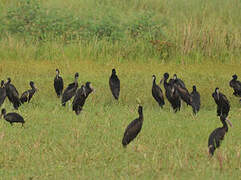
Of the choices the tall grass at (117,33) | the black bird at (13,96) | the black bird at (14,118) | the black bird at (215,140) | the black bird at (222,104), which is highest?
the tall grass at (117,33)

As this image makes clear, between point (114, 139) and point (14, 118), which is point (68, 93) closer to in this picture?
point (14, 118)

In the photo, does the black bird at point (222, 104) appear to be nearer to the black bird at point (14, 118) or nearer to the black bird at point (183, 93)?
the black bird at point (183, 93)

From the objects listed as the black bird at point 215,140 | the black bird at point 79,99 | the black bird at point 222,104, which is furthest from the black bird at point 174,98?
the black bird at point 215,140

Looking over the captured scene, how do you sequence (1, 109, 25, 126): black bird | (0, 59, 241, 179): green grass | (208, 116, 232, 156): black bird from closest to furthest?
(0, 59, 241, 179): green grass → (208, 116, 232, 156): black bird → (1, 109, 25, 126): black bird

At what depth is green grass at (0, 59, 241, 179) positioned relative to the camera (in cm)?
940

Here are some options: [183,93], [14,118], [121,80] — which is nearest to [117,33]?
[121,80]

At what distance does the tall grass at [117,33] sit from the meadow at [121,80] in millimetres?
44

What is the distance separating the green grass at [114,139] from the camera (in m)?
9.40

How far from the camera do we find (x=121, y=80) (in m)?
19.2

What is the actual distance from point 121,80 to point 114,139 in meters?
7.75

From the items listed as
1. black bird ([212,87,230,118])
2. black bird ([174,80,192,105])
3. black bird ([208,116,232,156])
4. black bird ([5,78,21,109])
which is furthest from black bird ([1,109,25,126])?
black bird ([212,87,230,118])

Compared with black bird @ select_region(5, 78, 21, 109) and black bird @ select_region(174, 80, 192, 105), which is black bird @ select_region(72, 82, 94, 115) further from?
black bird @ select_region(174, 80, 192, 105)

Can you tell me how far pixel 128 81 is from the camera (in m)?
18.8

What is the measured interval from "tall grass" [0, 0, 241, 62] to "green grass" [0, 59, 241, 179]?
3.88 meters
